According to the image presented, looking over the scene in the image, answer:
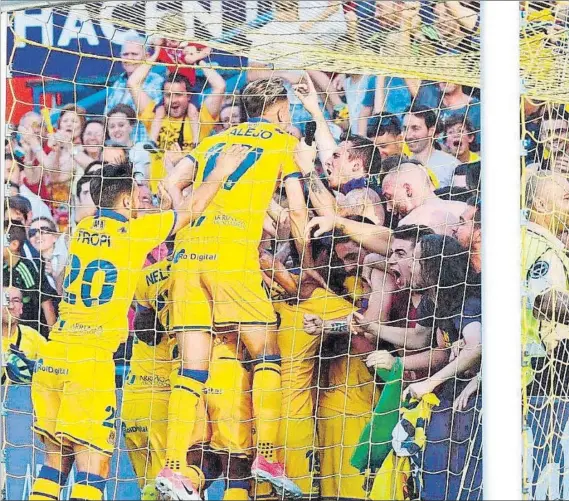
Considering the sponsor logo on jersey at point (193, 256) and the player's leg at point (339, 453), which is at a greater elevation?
the sponsor logo on jersey at point (193, 256)

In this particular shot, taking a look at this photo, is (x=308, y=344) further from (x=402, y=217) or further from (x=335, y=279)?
(x=402, y=217)

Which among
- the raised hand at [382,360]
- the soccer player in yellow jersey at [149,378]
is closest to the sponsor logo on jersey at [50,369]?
the soccer player in yellow jersey at [149,378]

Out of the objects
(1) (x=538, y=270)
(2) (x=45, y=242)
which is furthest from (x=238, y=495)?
(1) (x=538, y=270)

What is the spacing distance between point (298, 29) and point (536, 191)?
0.90 m

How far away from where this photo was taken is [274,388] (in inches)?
92.7

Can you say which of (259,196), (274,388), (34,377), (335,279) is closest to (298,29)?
(259,196)

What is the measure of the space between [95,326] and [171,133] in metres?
0.61

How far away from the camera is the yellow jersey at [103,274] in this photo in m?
2.35

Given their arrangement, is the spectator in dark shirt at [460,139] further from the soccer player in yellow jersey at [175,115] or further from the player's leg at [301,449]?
the player's leg at [301,449]

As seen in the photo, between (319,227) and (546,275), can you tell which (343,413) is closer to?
(319,227)

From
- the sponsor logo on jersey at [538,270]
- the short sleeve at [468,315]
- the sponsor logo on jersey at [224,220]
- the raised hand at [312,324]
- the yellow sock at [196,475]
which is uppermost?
the sponsor logo on jersey at [224,220]

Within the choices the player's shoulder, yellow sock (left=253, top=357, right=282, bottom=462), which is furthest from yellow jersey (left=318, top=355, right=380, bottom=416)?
the player's shoulder

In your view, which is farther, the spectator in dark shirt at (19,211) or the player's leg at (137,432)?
the spectator in dark shirt at (19,211)

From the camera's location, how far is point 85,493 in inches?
90.0
